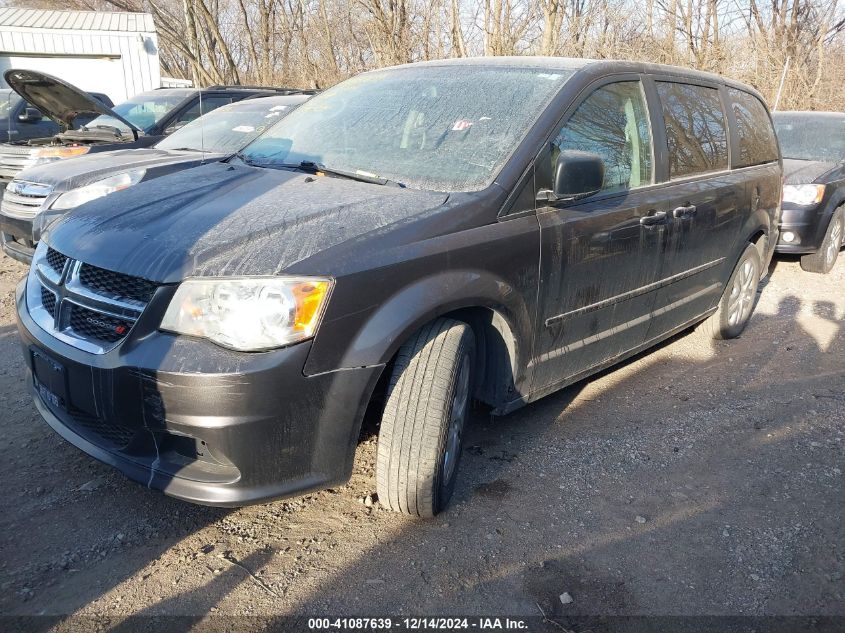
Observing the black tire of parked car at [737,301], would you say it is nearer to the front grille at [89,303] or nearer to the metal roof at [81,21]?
the front grille at [89,303]

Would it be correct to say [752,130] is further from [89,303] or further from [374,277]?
[89,303]

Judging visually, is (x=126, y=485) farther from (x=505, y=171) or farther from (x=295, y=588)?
(x=505, y=171)

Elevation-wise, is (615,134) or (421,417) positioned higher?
(615,134)

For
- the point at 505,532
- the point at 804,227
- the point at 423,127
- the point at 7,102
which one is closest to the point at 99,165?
the point at 423,127

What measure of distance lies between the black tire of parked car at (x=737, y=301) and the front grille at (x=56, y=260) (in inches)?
161

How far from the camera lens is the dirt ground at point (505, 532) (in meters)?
2.39

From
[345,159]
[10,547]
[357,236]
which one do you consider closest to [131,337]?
[357,236]

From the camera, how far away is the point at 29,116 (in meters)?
9.47

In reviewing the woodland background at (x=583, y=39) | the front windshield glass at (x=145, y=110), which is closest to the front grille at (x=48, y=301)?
the front windshield glass at (x=145, y=110)

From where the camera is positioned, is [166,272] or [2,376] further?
[2,376]

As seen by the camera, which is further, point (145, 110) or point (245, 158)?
point (145, 110)

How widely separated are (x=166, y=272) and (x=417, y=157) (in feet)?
4.30

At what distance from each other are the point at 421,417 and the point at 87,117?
749cm

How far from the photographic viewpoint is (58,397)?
2.60 meters
